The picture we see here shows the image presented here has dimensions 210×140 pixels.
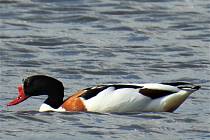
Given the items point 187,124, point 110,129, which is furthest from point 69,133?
point 187,124

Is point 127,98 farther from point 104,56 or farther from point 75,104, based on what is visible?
point 104,56

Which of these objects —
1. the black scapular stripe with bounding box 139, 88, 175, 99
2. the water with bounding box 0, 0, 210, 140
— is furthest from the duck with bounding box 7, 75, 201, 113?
the water with bounding box 0, 0, 210, 140

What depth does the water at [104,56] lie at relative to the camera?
1384cm

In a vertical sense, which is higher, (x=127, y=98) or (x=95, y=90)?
(x=95, y=90)

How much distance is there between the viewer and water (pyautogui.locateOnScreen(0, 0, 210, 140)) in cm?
1384

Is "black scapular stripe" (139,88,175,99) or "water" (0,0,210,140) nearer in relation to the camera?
"water" (0,0,210,140)

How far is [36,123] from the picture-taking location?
14.2 meters

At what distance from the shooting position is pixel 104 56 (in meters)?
18.7

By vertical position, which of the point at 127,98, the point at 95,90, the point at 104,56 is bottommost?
the point at 104,56

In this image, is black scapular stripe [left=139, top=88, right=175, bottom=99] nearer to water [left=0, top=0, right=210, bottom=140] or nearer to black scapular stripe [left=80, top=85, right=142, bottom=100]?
black scapular stripe [left=80, top=85, right=142, bottom=100]

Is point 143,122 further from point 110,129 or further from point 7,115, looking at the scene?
point 7,115

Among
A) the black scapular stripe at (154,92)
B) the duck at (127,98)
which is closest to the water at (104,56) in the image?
the duck at (127,98)

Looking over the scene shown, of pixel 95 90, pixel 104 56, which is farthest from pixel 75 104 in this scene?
pixel 104 56

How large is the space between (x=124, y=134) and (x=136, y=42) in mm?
6515
